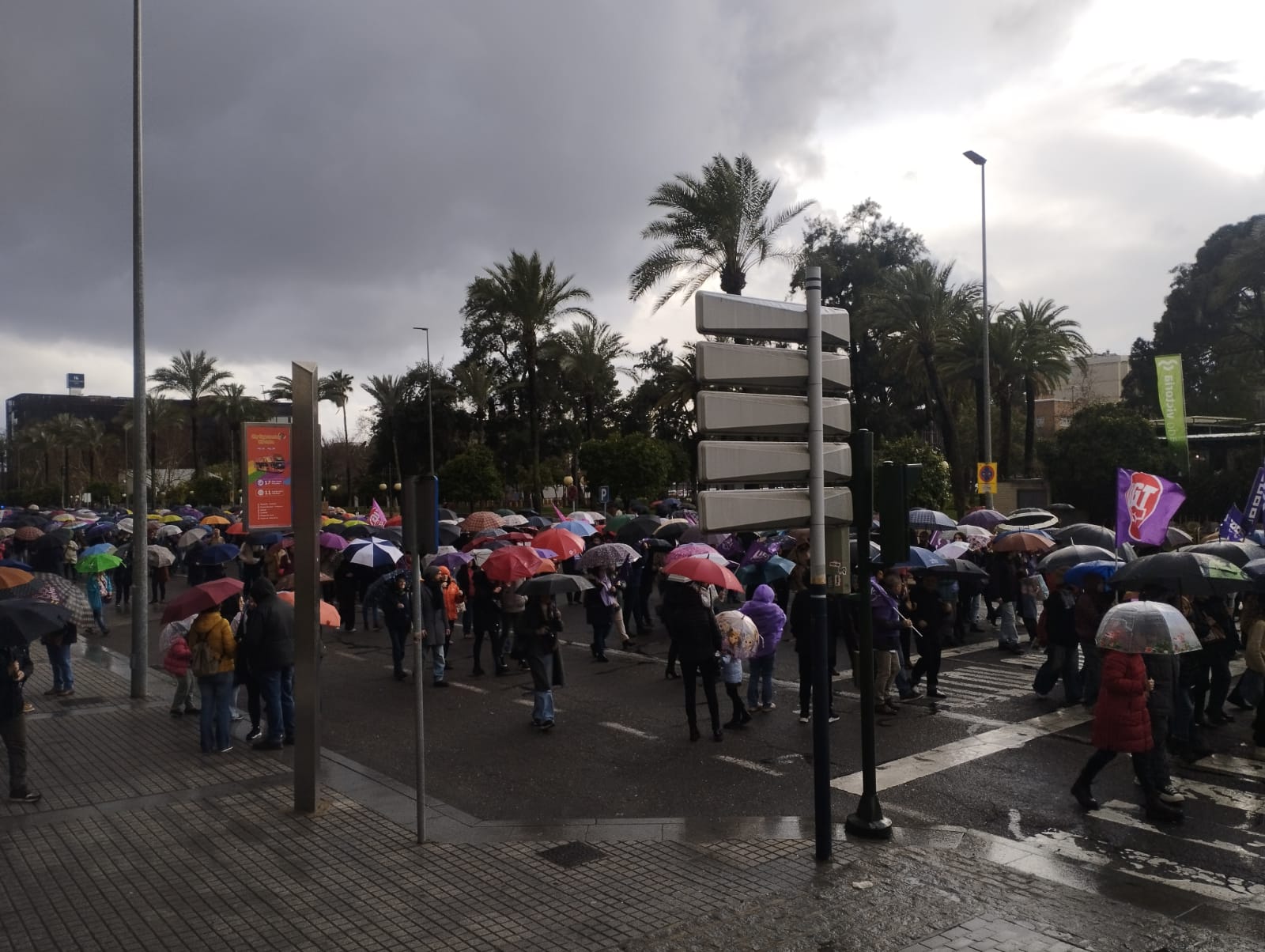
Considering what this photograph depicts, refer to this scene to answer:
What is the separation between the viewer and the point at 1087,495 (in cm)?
3822

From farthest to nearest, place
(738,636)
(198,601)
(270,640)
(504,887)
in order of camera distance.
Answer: (738,636) → (270,640) → (198,601) → (504,887)

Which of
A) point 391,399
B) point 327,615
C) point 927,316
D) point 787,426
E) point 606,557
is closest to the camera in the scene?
point 787,426

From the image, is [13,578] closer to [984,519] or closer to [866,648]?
[866,648]

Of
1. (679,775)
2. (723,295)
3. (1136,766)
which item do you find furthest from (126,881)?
(1136,766)

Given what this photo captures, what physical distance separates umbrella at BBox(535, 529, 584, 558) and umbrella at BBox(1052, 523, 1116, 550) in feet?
24.4

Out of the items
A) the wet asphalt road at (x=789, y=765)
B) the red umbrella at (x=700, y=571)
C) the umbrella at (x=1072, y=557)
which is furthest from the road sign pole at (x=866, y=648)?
the umbrella at (x=1072, y=557)

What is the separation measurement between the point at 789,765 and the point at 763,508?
3.88 meters

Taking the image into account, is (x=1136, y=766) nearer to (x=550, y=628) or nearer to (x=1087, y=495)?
(x=550, y=628)

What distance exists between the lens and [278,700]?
34.9 ft

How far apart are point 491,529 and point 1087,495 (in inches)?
1030

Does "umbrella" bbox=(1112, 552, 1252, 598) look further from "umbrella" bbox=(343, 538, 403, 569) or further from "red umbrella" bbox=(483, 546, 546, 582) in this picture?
"umbrella" bbox=(343, 538, 403, 569)

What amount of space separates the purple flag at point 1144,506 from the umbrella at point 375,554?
427 inches

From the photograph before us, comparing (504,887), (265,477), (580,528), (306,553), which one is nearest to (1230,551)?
(504,887)

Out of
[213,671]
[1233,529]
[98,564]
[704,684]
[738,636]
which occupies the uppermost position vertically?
[1233,529]
